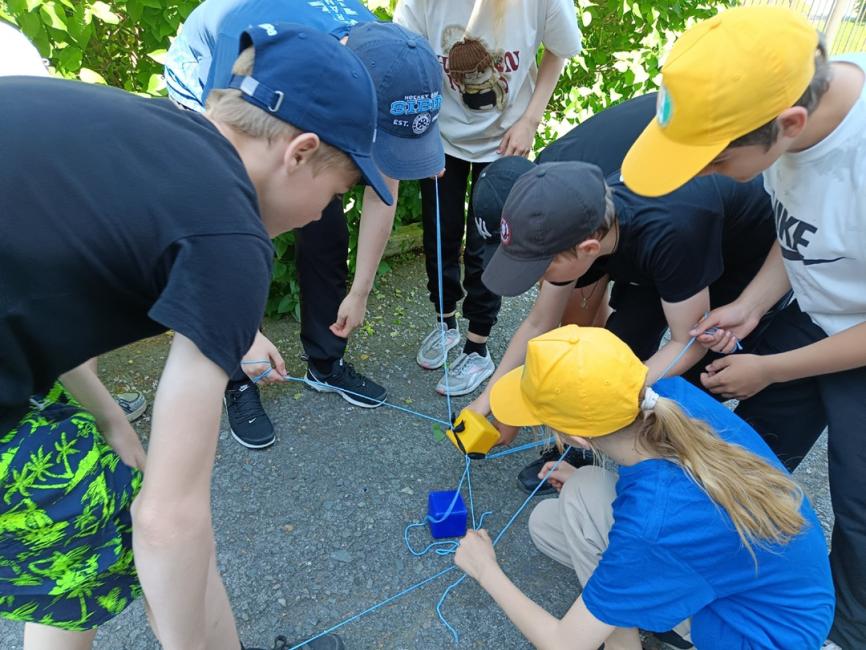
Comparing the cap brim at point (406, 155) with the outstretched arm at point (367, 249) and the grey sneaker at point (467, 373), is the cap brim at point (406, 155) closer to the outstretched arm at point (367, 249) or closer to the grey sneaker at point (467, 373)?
the outstretched arm at point (367, 249)

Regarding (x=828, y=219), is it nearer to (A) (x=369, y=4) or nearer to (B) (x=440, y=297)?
(B) (x=440, y=297)

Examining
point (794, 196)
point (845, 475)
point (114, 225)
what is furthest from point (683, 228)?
point (114, 225)

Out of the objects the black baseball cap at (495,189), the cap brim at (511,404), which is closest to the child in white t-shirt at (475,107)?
the black baseball cap at (495,189)

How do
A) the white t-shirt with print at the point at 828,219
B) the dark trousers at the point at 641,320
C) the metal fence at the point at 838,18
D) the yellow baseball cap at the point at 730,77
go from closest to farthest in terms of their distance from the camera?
the yellow baseball cap at the point at 730,77 < the white t-shirt with print at the point at 828,219 < the dark trousers at the point at 641,320 < the metal fence at the point at 838,18

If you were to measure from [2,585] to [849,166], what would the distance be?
1.85 m

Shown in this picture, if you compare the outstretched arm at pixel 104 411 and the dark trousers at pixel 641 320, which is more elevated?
the outstretched arm at pixel 104 411

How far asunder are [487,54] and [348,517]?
171cm

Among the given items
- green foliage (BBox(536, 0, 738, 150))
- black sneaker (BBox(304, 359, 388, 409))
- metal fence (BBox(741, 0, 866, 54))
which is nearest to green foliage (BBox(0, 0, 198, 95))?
black sneaker (BBox(304, 359, 388, 409))

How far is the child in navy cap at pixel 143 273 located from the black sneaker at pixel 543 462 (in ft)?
4.49

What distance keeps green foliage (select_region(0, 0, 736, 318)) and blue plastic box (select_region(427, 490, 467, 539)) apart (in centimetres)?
124

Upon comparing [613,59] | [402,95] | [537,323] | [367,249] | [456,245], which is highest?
[402,95]

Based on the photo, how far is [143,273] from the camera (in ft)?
2.97

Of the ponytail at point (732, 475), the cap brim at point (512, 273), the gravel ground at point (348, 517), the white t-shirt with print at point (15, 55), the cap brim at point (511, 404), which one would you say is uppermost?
the white t-shirt with print at point (15, 55)

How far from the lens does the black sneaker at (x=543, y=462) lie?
7.30 feet
